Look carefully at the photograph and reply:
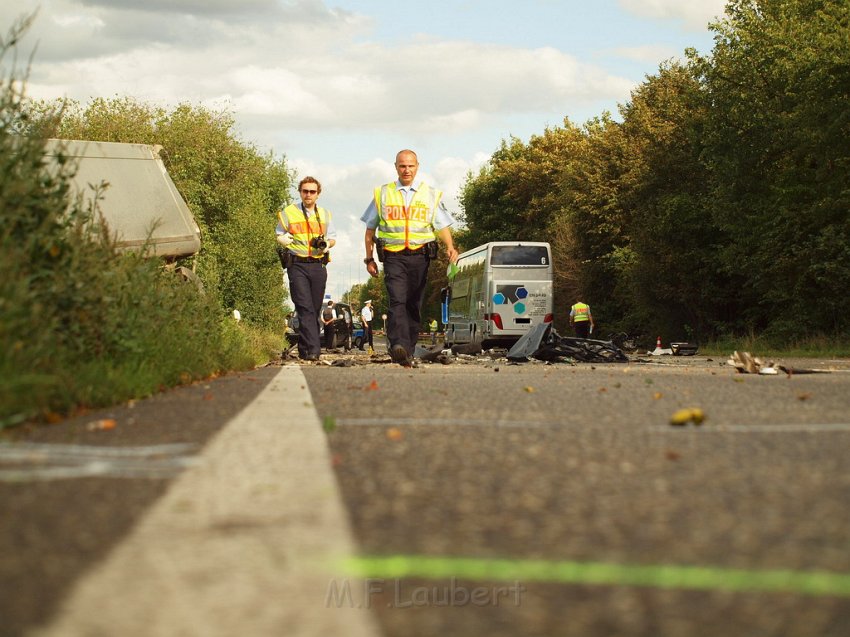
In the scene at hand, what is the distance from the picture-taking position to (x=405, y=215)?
14.6 meters

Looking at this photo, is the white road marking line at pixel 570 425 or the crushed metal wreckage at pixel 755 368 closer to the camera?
the white road marking line at pixel 570 425

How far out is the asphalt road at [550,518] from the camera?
263 cm

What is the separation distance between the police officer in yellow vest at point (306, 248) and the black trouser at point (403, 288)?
1085mm

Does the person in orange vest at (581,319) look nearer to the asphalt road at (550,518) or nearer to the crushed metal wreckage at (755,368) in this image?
the crushed metal wreckage at (755,368)

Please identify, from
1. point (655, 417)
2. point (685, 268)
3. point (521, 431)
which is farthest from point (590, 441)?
point (685, 268)

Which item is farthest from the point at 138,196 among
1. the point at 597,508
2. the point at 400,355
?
the point at 597,508

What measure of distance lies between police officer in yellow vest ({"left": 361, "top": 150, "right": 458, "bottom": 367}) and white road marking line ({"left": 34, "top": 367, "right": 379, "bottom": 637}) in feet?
33.0

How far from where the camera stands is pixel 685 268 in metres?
48.8

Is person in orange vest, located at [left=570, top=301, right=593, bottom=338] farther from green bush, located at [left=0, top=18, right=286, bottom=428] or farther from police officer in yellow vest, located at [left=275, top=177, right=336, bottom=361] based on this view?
green bush, located at [left=0, top=18, right=286, bottom=428]

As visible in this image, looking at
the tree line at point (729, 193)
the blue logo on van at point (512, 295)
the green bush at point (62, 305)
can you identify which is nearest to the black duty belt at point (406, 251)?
the green bush at point (62, 305)

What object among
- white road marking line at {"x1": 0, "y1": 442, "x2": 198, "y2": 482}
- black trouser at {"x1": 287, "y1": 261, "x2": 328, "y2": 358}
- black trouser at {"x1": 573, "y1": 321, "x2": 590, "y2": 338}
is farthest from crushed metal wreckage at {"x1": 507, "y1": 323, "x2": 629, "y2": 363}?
black trouser at {"x1": 573, "y1": 321, "x2": 590, "y2": 338}

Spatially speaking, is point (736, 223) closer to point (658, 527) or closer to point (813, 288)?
point (813, 288)

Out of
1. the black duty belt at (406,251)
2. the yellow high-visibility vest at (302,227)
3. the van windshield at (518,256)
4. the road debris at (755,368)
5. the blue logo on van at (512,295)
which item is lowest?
the road debris at (755,368)

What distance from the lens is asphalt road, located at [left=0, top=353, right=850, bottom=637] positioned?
8.62 feet
